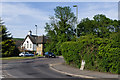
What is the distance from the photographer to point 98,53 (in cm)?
1422

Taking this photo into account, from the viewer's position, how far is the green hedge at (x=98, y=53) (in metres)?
13.1

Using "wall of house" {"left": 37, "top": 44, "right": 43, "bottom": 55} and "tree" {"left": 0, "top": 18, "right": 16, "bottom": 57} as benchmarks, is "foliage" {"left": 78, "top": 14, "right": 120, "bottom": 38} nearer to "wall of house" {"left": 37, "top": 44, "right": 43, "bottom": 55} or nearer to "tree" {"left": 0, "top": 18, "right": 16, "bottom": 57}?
"wall of house" {"left": 37, "top": 44, "right": 43, "bottom": 55}

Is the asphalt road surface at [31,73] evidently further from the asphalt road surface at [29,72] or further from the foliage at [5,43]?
the foliage at [5,43]

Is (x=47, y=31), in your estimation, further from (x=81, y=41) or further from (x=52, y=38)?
(x=81, y=41)

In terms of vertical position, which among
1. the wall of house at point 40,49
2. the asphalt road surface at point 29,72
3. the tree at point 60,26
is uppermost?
the tree at point 60,26

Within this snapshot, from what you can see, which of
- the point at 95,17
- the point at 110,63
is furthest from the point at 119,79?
the point at 95,17

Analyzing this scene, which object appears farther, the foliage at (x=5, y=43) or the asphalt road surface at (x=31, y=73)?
the foliage at (x=5, y=43)

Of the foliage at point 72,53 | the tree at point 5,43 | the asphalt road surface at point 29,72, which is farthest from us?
the tree at point 5,43

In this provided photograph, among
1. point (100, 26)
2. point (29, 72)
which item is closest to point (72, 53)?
point (29, 72)

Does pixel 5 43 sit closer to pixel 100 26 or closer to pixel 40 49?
pixel 40 49

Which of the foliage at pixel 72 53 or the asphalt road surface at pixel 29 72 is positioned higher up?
the foliage at pixel 72 53

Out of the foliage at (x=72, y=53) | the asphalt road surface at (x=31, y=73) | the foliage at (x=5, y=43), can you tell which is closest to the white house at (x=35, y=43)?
the foliage at (x=5, y=43)

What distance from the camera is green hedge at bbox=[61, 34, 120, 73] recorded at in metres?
13.1

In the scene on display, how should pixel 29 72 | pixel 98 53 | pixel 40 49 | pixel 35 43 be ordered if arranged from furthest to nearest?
pixel 35 43 < pixel 40 49 < pixel 29 72 < pixel 98 53
